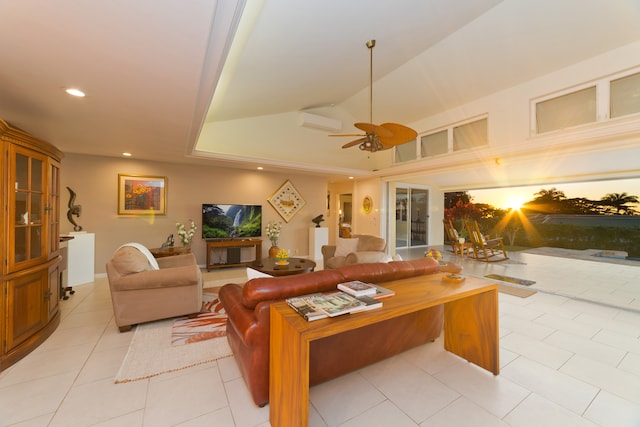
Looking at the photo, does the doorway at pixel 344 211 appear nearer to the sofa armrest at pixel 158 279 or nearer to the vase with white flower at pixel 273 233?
the vase with white flower at pixel 273 233

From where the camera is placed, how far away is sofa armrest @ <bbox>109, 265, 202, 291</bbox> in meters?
2.56

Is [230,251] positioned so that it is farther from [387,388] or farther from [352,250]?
[387,388]

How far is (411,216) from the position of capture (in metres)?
7.97

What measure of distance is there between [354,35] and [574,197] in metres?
6.98

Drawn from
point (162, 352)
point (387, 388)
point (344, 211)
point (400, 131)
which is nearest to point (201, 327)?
point (162, 352)

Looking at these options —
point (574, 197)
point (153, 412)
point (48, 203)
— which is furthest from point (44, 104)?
point (574, 197)

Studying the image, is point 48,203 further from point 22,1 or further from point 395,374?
point 395,374

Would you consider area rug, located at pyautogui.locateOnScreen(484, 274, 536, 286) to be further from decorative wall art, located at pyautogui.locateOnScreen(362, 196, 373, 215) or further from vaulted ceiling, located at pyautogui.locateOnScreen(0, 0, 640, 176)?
vaulted ceiling, located at pyautogui.locateOnScreen(0, 0, 640, 176)

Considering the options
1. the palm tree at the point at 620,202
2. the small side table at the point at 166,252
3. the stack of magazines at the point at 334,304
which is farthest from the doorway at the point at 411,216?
the stack of magazines at the point at 334,304

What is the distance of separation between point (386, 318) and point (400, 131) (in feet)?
6.65

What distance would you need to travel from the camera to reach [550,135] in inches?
136

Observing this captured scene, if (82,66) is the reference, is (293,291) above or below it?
below

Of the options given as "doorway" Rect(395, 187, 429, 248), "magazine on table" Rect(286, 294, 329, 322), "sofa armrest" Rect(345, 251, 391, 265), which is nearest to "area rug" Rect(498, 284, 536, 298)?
"sofa armrest" Rect(345, 251, 391, 265)

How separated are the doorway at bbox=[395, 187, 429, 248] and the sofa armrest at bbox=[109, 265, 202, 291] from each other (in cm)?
603
